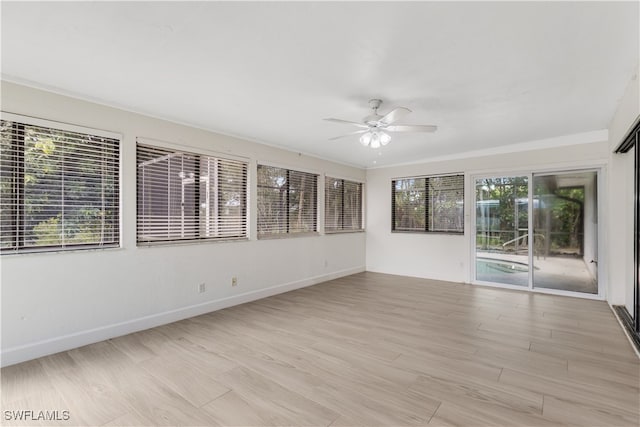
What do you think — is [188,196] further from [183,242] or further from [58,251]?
[58,251]

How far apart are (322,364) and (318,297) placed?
7.26 ft

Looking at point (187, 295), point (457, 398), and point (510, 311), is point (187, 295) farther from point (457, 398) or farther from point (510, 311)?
point (510, 311)

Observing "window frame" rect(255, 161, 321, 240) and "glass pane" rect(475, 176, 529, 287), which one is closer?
"window frame" rect(255, 161, 321, 240)

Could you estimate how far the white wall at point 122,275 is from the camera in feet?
9.02

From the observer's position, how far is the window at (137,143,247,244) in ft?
11.9

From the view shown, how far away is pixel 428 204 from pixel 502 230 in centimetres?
142

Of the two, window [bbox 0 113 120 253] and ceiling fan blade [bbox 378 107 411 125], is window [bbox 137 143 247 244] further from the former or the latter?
ceiling fan blade [bbox 378 107 411 125]

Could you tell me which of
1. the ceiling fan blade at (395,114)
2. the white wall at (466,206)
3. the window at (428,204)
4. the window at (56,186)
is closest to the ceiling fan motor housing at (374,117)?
the ceiling fan blade at (395,114)

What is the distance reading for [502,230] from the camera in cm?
549

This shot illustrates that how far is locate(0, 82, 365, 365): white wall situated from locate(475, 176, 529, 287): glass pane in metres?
3.71

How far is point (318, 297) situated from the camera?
4.93m

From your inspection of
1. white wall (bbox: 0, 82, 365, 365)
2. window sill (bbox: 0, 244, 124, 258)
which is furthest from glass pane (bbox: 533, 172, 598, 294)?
window sill (bbox: 0, 244, 124, 258)

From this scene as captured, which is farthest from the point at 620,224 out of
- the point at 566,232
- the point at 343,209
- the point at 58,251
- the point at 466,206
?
the point at 58,251

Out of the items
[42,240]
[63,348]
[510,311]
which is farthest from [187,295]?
[510,311]
